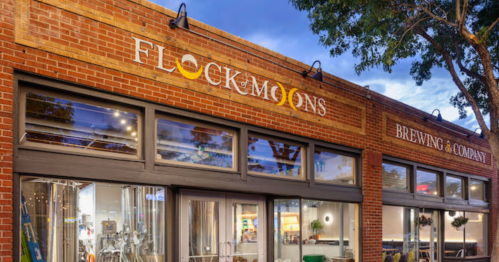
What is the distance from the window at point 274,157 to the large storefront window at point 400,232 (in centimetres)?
385

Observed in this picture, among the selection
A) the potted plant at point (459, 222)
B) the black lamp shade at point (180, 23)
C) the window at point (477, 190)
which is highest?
the black lamp shade at point (180, 23)

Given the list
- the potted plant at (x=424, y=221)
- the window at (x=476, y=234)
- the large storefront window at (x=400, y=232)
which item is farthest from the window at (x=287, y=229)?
the window at (x=476, y=234)

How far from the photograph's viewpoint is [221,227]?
8281 mm

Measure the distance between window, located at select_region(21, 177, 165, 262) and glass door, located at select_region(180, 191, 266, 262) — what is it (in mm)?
516

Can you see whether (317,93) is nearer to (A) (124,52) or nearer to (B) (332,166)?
(B) (332,166)

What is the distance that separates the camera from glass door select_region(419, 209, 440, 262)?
45.8 ft

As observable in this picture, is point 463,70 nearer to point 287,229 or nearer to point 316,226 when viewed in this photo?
point 316,226

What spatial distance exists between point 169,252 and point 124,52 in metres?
3.23

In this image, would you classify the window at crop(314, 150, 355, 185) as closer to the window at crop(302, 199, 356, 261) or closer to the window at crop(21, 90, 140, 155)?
the window at crop(302, 199, 356, 261)

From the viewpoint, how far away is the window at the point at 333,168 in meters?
10.3

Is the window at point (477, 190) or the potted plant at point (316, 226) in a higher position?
the window at point (477, 190)

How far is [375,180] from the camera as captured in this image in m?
11.6

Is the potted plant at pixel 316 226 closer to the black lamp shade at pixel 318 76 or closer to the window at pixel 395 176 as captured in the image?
the window at pixel 395 176

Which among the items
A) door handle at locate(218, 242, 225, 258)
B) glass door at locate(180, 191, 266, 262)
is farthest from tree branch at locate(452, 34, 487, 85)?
door handle at locate(218, 242, 225, 258)
